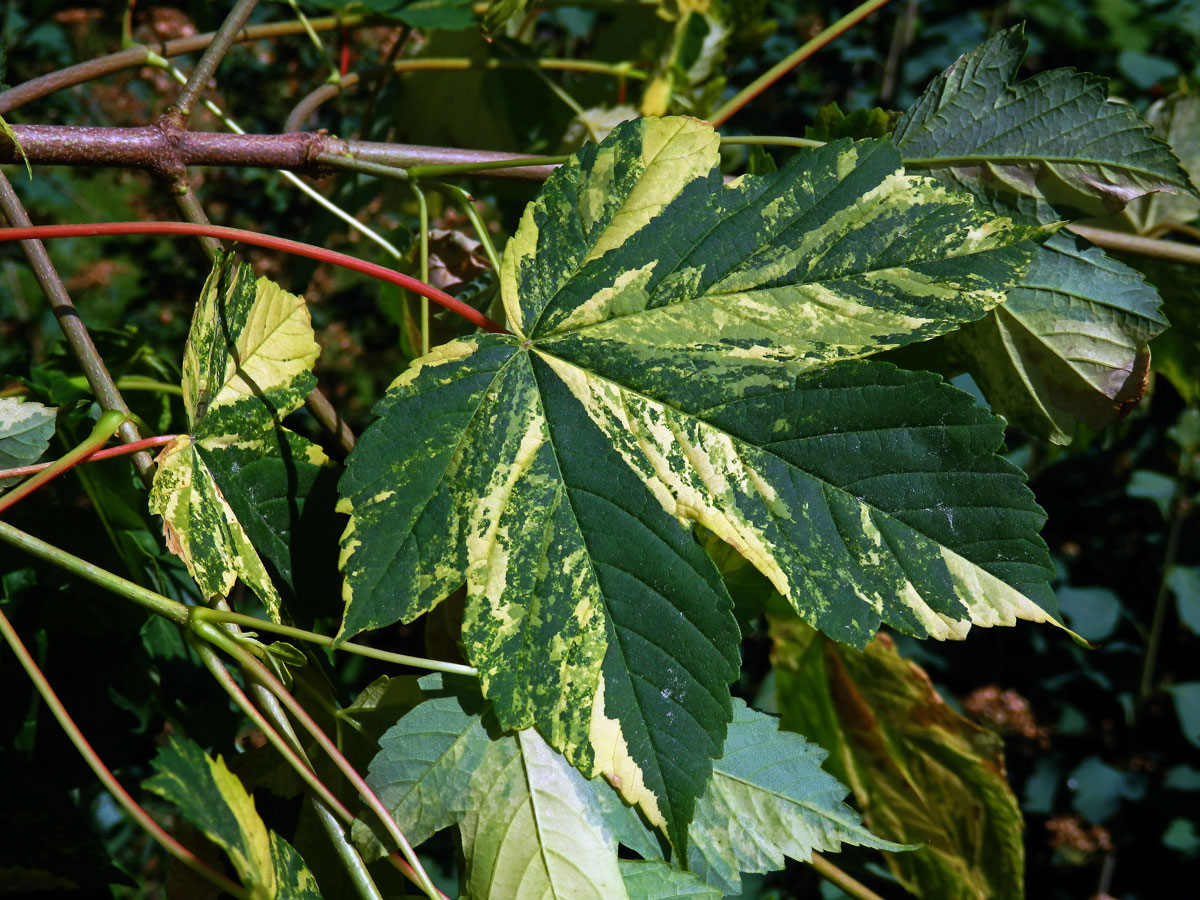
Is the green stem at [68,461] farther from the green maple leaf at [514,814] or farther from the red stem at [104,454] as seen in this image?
the green maple leaf at [514,814]

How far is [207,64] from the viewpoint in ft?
2.44

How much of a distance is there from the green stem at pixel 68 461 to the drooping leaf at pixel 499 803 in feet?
0.86

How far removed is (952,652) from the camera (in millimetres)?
1990

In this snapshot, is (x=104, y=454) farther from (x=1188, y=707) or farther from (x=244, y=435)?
(x=1188, y=707)

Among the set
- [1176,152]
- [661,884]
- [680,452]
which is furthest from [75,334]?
[1176,152]

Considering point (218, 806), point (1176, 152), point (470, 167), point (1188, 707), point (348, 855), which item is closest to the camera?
point (218, 806)

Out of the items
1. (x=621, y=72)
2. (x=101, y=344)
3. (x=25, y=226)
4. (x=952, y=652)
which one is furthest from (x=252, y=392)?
(x=952, y=652)

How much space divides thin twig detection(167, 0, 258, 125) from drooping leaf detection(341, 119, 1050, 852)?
0.31m

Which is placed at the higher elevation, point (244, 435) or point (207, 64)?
point (207, 64)

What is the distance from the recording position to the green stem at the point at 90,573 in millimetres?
584

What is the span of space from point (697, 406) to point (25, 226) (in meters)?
0.48

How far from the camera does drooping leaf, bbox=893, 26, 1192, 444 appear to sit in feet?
2.42

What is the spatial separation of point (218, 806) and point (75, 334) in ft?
1.13

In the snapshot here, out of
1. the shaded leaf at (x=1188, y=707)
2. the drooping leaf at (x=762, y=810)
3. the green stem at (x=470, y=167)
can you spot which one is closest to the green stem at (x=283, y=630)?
the drooping leaf at (x=762, y=810)
